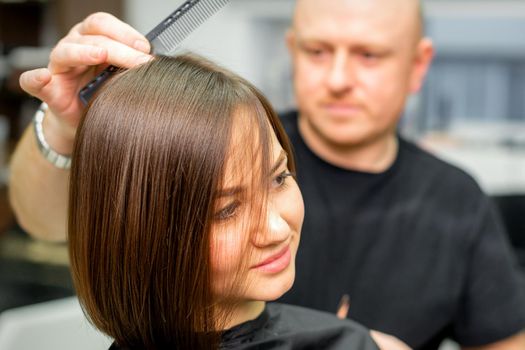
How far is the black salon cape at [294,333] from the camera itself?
36.1 inches

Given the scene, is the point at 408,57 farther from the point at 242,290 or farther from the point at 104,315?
the point at 104,315

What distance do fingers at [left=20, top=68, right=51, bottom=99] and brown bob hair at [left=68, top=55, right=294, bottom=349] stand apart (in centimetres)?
9

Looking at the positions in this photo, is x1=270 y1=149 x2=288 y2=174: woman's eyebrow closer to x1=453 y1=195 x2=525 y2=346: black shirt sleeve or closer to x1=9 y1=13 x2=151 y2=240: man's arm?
x1=9 y1=13 x2=151 y2=240: man's arm

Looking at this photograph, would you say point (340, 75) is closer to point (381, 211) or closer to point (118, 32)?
point (381, 211)

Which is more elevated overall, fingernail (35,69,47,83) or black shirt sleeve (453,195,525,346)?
fingernail (35,69,47,83)

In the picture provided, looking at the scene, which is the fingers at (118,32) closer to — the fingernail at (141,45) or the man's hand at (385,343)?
the fingernail at (141,45)

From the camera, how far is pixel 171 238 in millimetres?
761

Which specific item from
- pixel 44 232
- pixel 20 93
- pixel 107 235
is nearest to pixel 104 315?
pixel 107 235

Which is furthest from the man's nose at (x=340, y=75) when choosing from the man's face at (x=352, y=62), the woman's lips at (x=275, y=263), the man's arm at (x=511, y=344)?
the man's arm at (x=511, y=344)

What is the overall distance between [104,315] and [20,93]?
2997 mm

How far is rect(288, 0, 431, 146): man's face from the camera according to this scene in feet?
4.10

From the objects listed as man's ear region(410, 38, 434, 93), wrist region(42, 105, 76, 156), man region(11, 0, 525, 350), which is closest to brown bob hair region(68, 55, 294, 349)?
wrist region(42, 105, 76, 156)

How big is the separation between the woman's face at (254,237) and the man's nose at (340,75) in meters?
0.43

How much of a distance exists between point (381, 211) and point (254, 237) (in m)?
0.64
